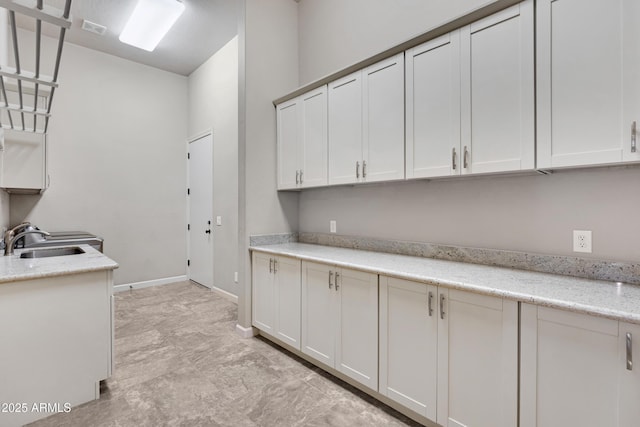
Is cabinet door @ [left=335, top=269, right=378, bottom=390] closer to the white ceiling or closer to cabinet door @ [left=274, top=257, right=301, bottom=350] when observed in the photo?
cabinet door @ [left=274, top=257, right=301, bottom=350]

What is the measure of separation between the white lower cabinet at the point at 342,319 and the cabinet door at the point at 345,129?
818 mm

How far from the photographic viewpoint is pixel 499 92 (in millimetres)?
1686

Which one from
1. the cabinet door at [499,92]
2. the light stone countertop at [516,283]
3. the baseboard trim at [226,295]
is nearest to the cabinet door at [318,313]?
the light stone countertop at [516,283]

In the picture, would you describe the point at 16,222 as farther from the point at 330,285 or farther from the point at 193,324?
the point at 330,285

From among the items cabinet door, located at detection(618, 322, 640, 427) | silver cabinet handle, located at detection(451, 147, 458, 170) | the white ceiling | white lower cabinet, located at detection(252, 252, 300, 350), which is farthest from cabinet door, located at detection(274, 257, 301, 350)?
the white ceiling

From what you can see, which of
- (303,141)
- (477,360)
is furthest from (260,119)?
(477,360)

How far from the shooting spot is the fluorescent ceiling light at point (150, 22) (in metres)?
3.23

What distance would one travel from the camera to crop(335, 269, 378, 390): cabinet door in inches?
75.2

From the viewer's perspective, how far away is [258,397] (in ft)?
6.64

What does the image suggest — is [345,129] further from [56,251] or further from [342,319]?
[56,251]

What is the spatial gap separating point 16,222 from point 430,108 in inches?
196

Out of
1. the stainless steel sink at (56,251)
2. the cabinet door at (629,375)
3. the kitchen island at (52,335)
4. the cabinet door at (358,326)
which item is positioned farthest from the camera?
the stainless steel sink at (56,251)

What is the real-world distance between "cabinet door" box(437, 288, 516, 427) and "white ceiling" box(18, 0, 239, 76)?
3739 mm

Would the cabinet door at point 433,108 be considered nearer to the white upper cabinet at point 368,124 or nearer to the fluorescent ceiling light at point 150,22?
the white upper cabinet at point 368,124
